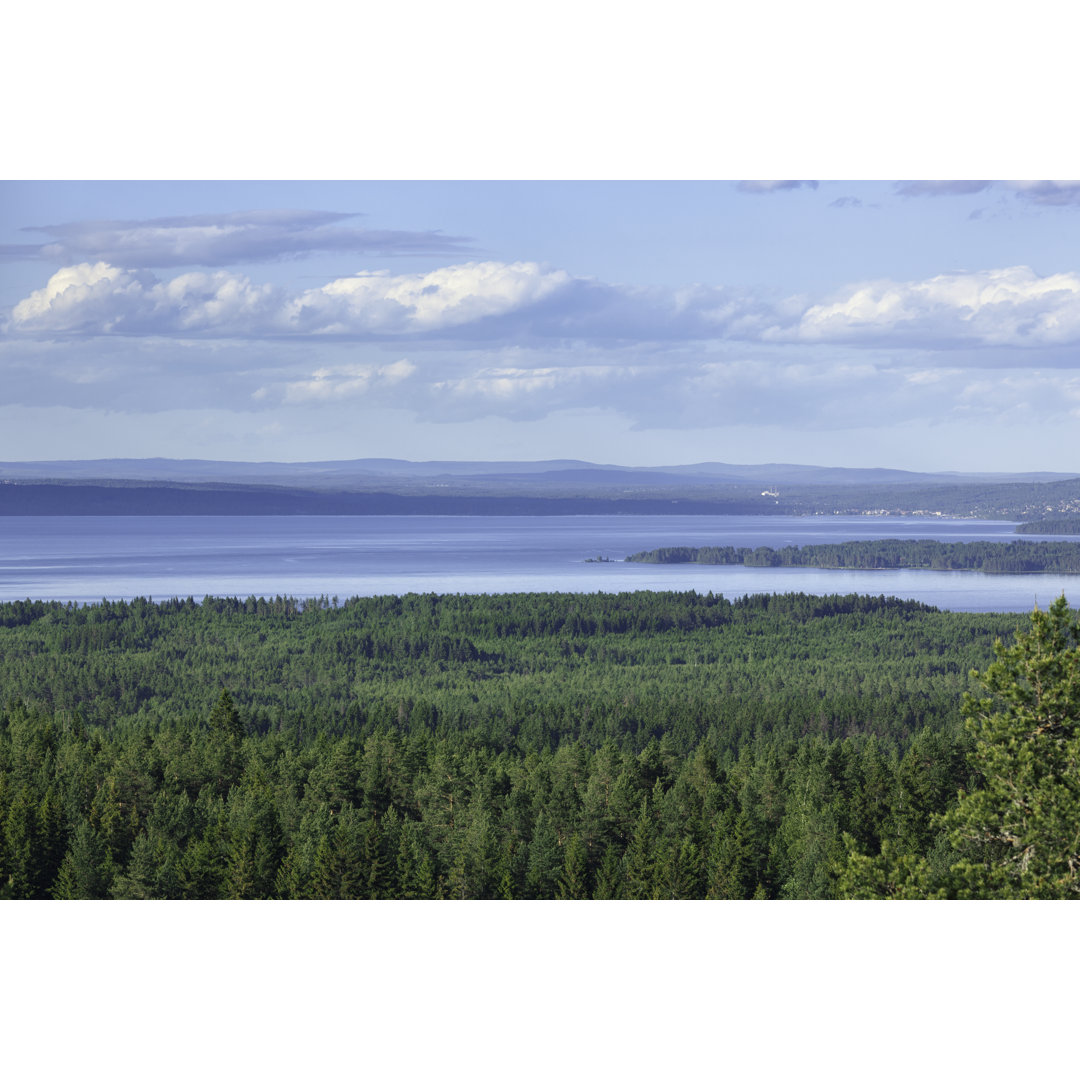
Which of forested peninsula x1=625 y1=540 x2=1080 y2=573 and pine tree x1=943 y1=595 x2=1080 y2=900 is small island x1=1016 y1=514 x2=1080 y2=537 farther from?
pine tree x1=943 y1=595 x2=1080 y2=900

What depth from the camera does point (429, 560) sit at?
283 feet

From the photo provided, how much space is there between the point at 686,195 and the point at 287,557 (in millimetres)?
64016

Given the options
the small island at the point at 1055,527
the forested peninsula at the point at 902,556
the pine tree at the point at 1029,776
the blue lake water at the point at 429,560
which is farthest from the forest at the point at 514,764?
the small island at the point at 1055,527

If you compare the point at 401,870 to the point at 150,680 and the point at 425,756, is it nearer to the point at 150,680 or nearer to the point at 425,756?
the point at 425,756

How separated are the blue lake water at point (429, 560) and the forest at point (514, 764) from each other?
14984mm

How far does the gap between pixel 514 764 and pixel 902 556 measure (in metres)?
69.8

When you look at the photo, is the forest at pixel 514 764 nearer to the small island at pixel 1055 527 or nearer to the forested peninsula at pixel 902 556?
the forested peninsula at pixel 902 556

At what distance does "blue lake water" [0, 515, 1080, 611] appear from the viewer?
67250 millimetres

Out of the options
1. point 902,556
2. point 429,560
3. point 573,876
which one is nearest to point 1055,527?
point 902,556

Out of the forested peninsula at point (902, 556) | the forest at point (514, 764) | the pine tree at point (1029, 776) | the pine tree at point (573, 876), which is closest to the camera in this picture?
the pine tree at point (1029, 776)

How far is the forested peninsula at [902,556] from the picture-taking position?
79875 millimetres

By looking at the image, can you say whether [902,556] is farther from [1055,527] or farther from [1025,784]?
[1025,784]

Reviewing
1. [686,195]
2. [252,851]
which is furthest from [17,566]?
[252,851]

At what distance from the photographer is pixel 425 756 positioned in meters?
22.9
